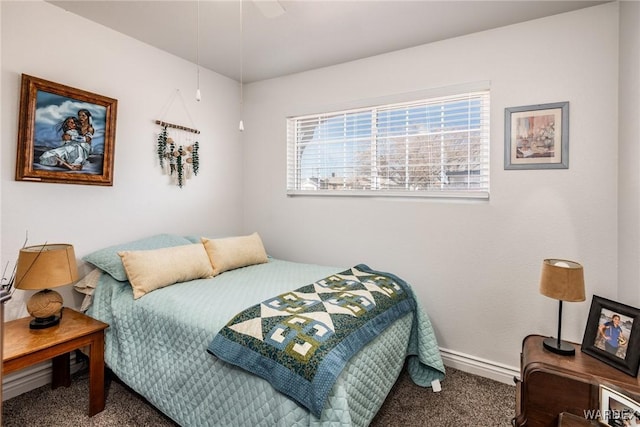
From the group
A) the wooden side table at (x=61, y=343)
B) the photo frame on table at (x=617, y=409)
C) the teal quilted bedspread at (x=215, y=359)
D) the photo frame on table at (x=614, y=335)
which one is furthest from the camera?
the wooden side table at (x=61, y=343)

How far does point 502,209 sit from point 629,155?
74 centimetres

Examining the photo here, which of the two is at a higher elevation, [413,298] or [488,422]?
[413,298]

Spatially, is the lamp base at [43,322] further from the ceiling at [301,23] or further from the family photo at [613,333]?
the family photo at [613,333]

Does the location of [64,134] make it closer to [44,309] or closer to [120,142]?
[120,142]

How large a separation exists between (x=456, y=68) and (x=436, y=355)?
6.83ft

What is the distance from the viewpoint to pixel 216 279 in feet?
8.18

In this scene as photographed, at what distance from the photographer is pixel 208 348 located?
1.68 meters

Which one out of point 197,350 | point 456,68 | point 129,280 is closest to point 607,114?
point 456,68

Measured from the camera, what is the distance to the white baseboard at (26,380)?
6.98 feet

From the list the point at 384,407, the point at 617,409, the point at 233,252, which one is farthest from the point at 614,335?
the point at 233,252

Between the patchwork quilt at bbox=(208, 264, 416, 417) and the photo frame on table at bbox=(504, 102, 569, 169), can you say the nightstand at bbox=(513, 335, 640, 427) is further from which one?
the photo frame on table at bbox=(504, 102, 569, 169)

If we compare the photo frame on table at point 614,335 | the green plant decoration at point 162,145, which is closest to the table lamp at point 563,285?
the photo frame on table at point 614,335

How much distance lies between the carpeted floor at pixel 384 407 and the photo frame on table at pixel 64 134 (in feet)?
4.57

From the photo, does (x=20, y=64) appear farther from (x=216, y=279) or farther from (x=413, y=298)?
(x=413, y=298)
